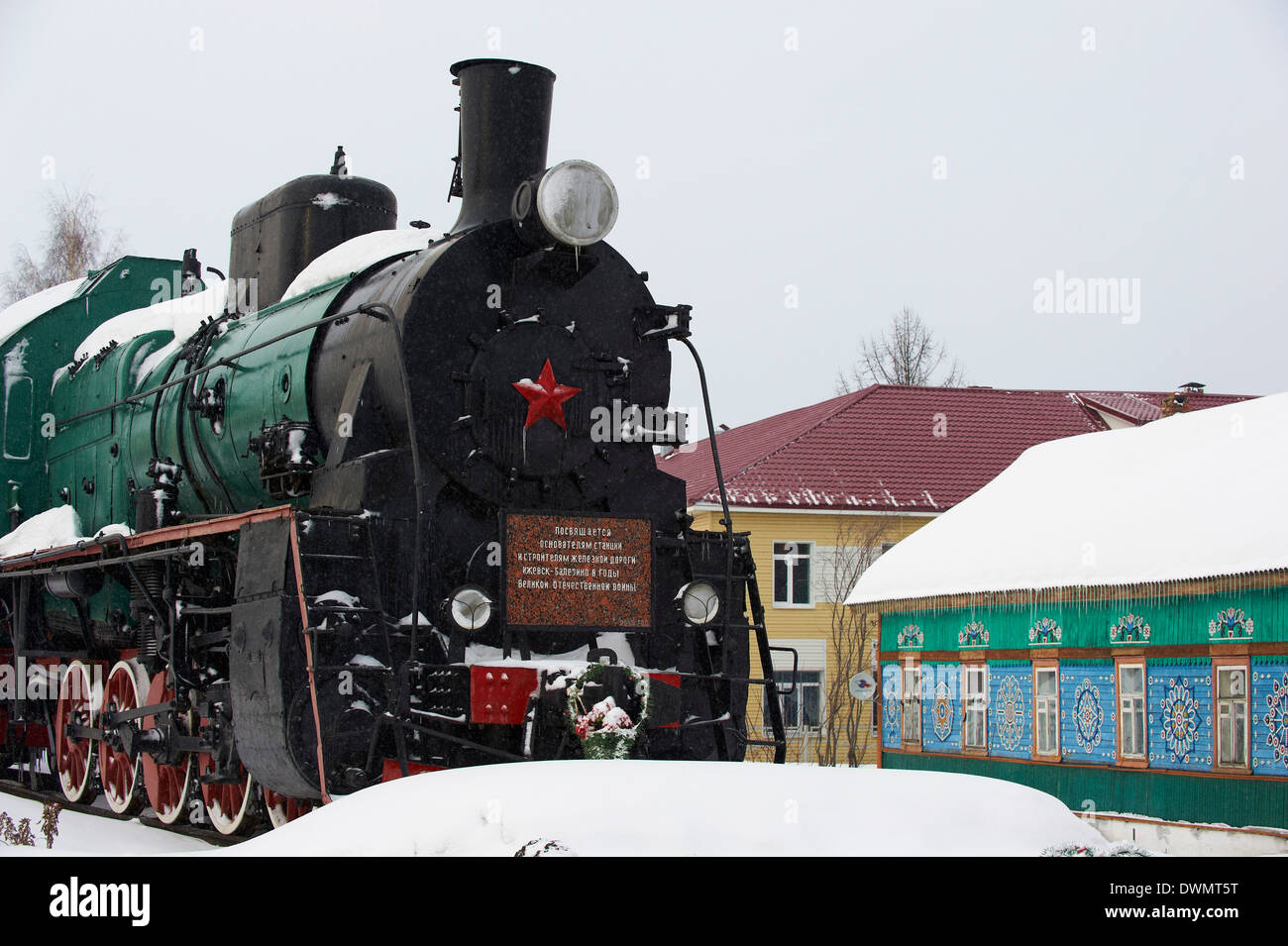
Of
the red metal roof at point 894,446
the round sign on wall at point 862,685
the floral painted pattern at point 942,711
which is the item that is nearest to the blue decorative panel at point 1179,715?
the floral painted pattern at point 942,711

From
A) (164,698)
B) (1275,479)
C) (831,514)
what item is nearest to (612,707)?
(164,698)

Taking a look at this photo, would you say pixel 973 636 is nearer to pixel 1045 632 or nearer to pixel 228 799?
pixel 1045 632

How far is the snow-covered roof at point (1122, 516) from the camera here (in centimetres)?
1302

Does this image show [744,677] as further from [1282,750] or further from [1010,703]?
[1010,703]

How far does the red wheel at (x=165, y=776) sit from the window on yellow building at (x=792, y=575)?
57.9ft

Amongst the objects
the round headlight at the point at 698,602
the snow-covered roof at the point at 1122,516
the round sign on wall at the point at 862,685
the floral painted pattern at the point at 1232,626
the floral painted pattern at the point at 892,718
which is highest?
the snow-covered roof at the point at 1122,516

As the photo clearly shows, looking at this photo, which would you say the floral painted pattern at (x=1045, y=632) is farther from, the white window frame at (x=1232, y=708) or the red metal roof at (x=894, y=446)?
the red metal roof at (x=894, y=446)

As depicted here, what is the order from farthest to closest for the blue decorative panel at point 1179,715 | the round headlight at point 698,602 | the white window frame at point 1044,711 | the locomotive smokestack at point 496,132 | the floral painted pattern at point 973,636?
the floral painted pattern at point 973,636 → the white window frame at point 1044,711 → the blue decorative panel at point 1179,715 → the locomotive smokestack at point 496,132 → the round headlight at point 698,602

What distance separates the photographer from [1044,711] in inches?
622

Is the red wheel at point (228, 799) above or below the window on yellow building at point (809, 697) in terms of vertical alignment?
above

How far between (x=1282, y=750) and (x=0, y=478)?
11.3 meters

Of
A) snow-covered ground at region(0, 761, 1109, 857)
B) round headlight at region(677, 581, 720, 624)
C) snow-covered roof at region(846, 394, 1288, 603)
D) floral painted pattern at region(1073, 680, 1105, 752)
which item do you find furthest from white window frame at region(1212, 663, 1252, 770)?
snow-covered ground at region(0, 761, 1109, 857)

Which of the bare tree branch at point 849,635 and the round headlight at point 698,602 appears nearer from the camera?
the round headlight at point 698,602

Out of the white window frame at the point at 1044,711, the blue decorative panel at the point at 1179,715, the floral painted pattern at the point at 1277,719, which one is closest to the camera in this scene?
the floral painted pattern at the point at 1277,719
